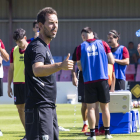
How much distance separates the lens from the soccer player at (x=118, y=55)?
8.30 m

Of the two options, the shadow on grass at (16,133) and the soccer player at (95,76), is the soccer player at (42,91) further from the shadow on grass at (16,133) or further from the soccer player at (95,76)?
the shadow on grass at (16,133)

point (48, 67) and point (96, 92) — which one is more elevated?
point (48, 67)

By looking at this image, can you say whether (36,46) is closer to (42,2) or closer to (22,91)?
(22,91)

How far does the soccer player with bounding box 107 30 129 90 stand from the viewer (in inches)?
327

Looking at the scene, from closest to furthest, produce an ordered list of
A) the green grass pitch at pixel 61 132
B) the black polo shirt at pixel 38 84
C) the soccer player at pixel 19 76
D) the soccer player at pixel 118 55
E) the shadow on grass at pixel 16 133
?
the black polo shirt at pixel 38 84, the soccer player at pixel 19 76, the green grass pitch at pixel 61 132, the shadow on grass at pixel 16 133, the soccer player at pixel 118 55

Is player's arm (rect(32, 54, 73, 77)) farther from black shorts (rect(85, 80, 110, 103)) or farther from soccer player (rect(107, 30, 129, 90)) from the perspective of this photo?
soccer player (rect(107, 30, 129, 90))

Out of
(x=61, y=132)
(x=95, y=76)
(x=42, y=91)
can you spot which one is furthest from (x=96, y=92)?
(x=42, y=91)

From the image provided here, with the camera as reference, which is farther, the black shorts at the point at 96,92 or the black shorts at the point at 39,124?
the black shorts at the point at 96,92

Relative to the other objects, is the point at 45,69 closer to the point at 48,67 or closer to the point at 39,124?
the point at 48,67

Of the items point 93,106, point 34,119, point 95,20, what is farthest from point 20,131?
point 95,20

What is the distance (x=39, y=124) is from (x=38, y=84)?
378 mm

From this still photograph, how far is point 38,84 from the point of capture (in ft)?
12.2

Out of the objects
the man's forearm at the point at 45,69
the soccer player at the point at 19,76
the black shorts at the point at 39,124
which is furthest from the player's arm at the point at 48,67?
the soccer player at the point at 19,76

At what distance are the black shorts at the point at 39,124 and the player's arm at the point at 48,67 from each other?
1.45 feet
